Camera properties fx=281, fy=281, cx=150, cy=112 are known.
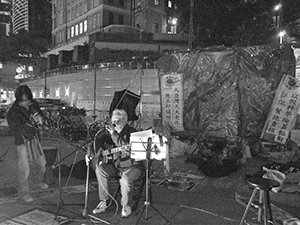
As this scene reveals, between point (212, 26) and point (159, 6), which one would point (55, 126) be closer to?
point (212, 26)

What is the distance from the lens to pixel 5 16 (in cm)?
6644

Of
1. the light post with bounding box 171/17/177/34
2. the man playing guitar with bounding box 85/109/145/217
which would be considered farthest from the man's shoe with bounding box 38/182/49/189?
the light post with bounding box 171/17/177/34

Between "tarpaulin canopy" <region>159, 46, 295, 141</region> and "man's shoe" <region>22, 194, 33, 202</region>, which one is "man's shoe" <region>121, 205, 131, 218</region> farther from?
"tarpaulin canopy" <region>159, 46, 295, 141</region>

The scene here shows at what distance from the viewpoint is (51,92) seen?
22.6 metres

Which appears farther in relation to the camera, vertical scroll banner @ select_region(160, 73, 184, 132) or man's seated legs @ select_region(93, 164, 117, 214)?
vertical scroll banner @ select_region(160, 73, 184, 132)

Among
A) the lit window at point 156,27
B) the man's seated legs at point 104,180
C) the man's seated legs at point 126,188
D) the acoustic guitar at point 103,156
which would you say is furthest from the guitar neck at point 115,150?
the lit window at point 156,27

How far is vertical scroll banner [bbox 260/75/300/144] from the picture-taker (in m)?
5.85

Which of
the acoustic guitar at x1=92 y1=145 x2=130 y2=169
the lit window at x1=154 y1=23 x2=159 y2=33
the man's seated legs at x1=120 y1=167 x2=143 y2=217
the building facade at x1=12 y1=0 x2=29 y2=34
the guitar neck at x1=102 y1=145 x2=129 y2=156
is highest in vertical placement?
the building facade at x1=12 y1=0 x2=29 y2=34

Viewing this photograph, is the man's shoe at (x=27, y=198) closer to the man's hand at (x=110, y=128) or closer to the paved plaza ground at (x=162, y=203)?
the paved plaza ground at (x=162, y=203)

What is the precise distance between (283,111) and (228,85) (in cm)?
137

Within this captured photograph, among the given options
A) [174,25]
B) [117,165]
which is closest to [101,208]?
[117,165]

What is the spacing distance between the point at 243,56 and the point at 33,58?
35.7m

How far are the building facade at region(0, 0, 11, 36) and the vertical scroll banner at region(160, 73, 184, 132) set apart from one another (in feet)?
212

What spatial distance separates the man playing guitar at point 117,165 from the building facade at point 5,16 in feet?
220
